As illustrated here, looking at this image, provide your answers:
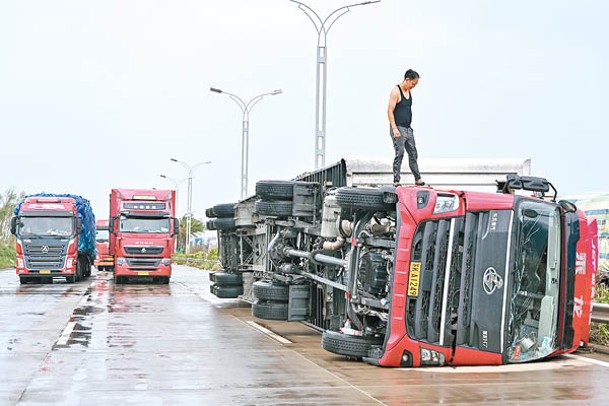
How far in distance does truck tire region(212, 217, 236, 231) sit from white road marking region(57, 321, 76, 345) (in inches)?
288

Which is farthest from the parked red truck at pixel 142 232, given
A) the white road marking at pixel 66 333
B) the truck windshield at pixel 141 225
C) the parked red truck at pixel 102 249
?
the parked red truck at pixel 102 249

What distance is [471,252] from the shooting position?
465 inches

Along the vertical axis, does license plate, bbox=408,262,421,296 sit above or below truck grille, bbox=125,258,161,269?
above

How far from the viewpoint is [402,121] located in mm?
13922

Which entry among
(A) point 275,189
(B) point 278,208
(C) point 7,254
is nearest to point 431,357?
(B) point 278,208

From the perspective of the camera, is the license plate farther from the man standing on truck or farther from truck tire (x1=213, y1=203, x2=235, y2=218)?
truck tire (x1=213, y1=203, x2=235, y2=218)

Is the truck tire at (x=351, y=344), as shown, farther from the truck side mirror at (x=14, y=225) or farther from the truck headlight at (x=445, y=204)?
the truck side mirror at (x=14, y=225)

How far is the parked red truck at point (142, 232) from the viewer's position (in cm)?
3672

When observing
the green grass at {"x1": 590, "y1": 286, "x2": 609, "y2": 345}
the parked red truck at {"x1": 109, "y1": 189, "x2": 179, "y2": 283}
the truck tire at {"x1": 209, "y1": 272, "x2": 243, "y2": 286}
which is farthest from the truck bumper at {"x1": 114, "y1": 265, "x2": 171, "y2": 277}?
the green grass at {"x1": 590, "y1": 286, "x2": 609, "y2": 345}

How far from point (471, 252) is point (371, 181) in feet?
11.2

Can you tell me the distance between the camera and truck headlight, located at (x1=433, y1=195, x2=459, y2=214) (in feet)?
38.7

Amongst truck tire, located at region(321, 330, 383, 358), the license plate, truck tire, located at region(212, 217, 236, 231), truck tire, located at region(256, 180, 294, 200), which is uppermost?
truck tire, located at region(256, 180, 294, 200)

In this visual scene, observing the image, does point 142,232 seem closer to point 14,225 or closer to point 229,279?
point 14,225

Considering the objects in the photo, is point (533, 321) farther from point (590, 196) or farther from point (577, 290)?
point (590, 196)
